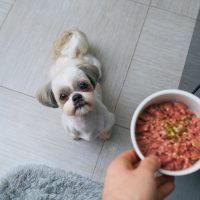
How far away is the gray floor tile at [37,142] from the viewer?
127 cm

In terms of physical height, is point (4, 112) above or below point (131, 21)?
below

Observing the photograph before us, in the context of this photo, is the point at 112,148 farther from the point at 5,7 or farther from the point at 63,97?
the point at 5,7

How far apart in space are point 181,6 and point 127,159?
1013 millimetres

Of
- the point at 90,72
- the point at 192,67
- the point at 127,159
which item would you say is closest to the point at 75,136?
the point at 90,72

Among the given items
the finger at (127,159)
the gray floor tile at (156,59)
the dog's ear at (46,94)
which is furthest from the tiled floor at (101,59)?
the finger at (127,159)

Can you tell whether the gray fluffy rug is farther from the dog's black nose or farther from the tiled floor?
the dog's black nose

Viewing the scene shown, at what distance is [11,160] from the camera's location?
4.19ft

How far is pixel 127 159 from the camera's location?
0.76 metres

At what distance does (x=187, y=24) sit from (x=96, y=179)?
854mm

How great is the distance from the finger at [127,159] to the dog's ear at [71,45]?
1.75 ft

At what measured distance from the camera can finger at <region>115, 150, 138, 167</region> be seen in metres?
0.73

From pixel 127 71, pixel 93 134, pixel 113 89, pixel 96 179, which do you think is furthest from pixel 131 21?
pixel 96 179

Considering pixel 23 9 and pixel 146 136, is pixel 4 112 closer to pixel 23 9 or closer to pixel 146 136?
pixel 23 9

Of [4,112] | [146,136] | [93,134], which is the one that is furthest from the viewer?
[4,112]
